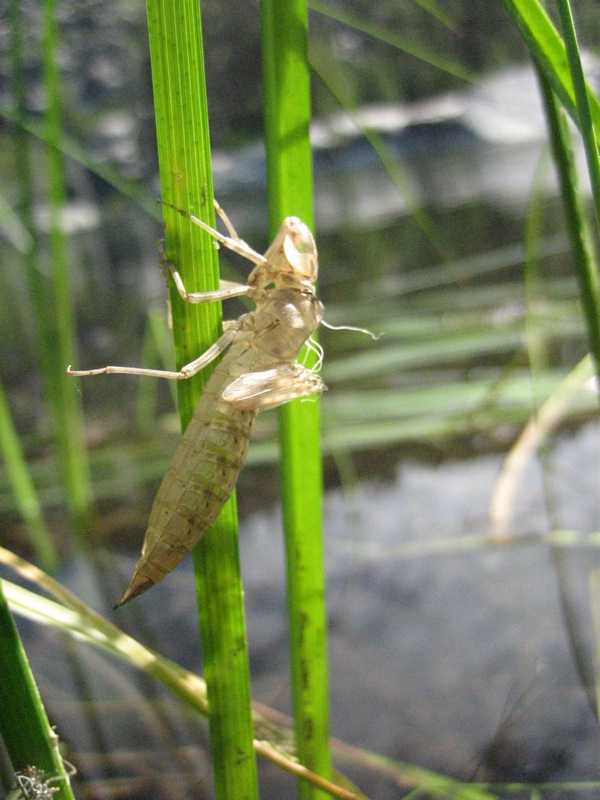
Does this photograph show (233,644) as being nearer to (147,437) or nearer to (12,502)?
(12,502)

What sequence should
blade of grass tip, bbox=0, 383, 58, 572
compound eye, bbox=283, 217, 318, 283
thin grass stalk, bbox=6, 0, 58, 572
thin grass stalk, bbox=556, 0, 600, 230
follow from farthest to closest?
blade of grass tip, bbox=0, 383, 58, 572, thin grass stalk, bbox=6, 0, 58, 572, compound eye, bbox=283, 217, 318, 283, thin grass stalk, bbox=556, 0, 600, 230

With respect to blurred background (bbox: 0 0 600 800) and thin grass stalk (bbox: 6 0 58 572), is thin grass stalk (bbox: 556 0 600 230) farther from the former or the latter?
thin grass stalk (bbox: 6 0 58 572)

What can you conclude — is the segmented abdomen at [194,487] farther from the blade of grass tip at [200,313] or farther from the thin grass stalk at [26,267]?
the thin grass stalk at [26,267]

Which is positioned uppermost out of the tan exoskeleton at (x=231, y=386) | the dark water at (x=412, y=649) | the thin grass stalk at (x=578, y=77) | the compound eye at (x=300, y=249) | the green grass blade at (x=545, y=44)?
the green grass blade at (x=545, y=44)

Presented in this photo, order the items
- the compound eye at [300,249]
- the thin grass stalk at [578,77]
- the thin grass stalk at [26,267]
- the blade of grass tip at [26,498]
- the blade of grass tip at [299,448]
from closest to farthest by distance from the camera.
→ 1. the thin grass stalk at [578,77]
2. the blade of grass tip at [299,448]
3. the compound eye at [300,249]
4. the thin grass stalk at [26,267]
5. the blade of grass tip at [26,498]

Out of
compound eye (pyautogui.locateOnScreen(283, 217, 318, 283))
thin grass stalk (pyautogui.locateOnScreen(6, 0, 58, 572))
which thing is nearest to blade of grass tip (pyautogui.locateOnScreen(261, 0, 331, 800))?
compound eye (pyautogui.locateOnScreen(283, 217, 318, 283))

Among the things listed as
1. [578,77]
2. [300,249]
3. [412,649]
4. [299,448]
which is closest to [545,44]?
[578,77]

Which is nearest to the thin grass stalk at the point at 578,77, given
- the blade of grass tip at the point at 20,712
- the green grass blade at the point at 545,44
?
the green grass blade at the point at 545,44

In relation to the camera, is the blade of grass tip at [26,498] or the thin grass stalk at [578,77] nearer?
the thin grass stalk at [578,77]
